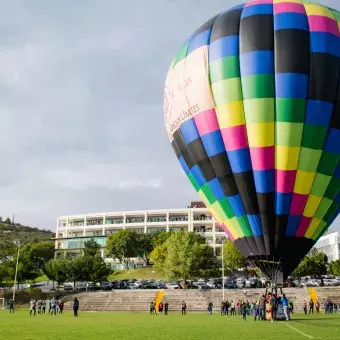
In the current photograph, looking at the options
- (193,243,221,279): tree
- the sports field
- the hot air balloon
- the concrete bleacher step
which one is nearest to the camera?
the sports field

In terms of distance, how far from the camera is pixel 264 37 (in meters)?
24.7

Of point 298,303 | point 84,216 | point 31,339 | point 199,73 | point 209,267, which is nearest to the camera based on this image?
point 31,339

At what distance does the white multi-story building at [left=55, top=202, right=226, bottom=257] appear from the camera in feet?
388

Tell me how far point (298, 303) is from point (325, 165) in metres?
27.0

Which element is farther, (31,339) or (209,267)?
(209,267)

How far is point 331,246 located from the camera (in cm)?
10550

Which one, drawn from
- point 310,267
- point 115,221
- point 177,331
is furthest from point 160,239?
point 177,331

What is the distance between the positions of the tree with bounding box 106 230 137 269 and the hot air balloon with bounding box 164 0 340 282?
264ft

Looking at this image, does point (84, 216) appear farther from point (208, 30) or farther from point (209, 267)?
point (208, 30)

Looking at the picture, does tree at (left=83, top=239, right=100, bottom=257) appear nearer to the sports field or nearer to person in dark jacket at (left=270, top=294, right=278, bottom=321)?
the sports field

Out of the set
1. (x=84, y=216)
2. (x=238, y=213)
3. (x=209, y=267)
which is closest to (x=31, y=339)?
(x=238, y=213)

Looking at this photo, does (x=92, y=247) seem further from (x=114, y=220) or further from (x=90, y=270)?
(x=90, y=270)

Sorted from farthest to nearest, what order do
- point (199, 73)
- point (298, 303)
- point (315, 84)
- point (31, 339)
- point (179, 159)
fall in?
point (298, 303) < point (179, 159) < point (199, 73) < point (315, 84) < point (31, 339)

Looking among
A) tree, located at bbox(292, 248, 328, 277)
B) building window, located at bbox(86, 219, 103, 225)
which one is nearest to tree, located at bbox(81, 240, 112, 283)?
tree, located at bbox(292, 248, 328, 277)
